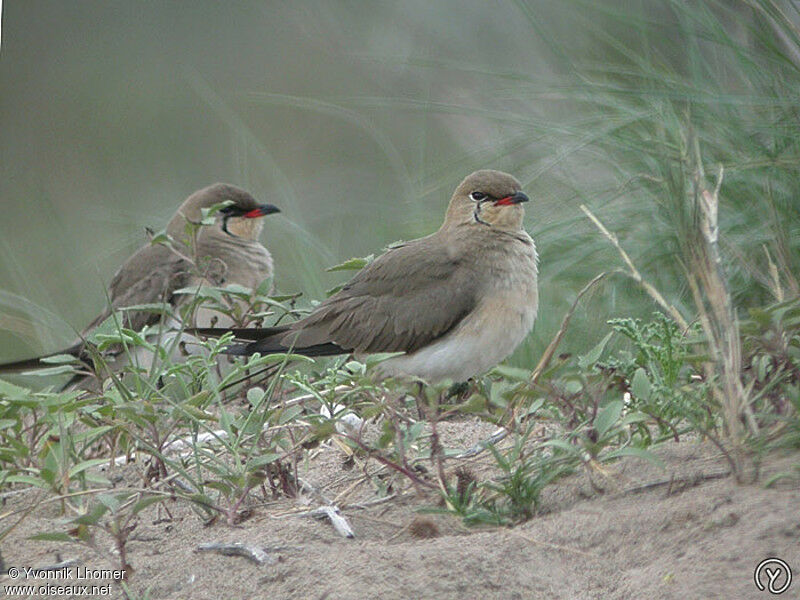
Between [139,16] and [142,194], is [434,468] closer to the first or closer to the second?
[142,194]

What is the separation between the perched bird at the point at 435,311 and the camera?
4012mm

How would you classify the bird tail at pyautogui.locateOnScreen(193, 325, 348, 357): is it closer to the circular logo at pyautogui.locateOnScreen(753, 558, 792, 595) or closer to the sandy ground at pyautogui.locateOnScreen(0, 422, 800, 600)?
the sandy ground at pyautogui.locateOnScreen(0, 422, 800, 600)

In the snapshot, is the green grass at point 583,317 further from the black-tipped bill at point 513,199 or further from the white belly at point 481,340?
the black-tipped bill at point 513,199

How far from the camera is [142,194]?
8.20 m

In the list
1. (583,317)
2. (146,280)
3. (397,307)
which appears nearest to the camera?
(397,307)

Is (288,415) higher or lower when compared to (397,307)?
higher

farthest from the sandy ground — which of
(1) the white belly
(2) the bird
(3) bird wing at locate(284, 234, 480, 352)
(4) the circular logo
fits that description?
(2) the bird

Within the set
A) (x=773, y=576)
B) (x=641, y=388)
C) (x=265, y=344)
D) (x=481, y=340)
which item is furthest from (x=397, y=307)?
(x=773, y=576)

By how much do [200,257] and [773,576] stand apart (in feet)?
11.9

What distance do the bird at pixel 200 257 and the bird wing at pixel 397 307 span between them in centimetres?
111

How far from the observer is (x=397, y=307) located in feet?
13.6

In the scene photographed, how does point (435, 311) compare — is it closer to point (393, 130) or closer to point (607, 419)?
point (607, 419)

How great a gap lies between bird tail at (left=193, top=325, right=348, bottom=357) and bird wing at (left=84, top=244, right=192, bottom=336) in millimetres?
1286

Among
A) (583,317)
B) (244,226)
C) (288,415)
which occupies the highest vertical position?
(288,415)
